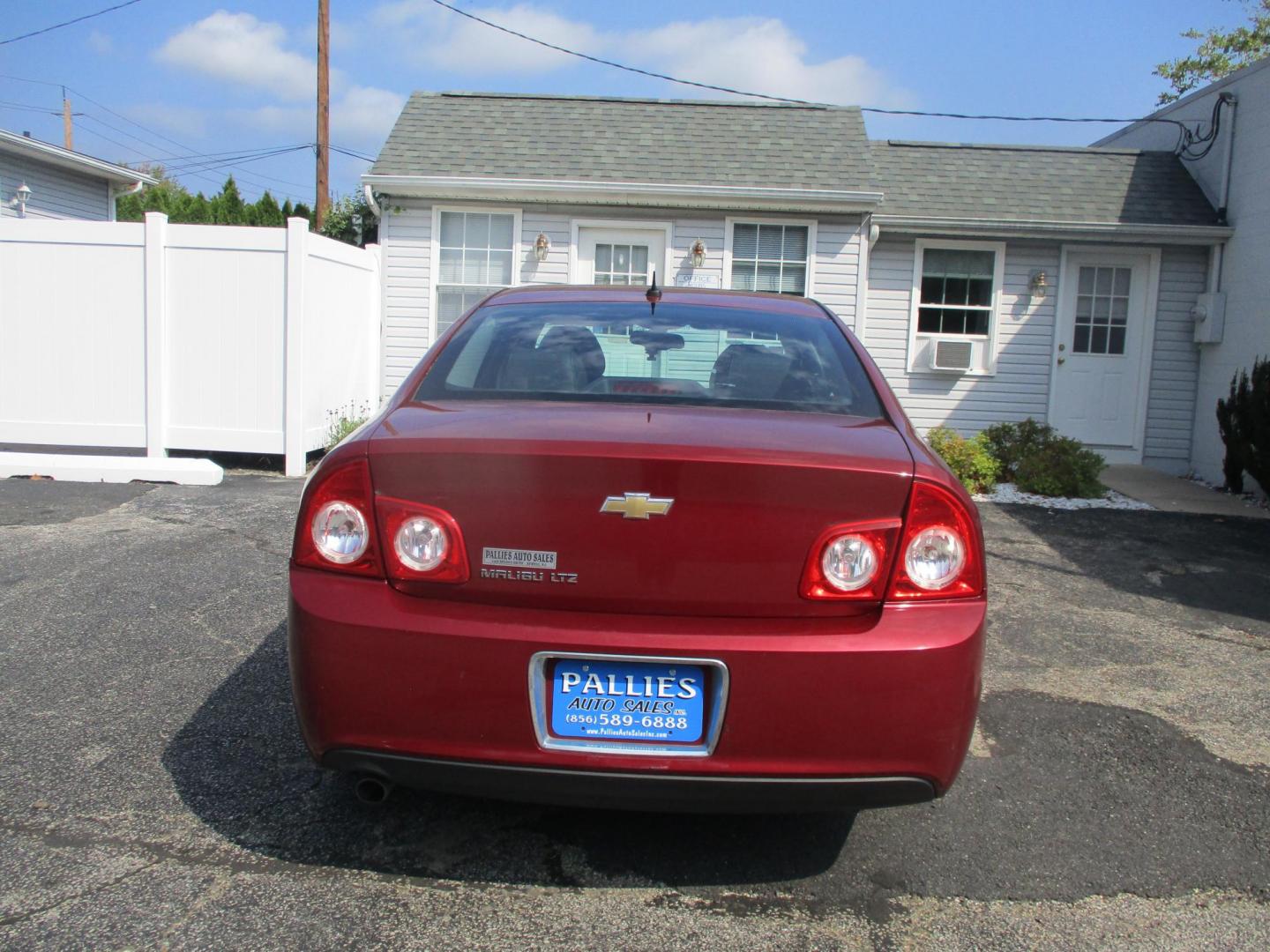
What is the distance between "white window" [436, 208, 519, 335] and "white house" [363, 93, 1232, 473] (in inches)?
0.7

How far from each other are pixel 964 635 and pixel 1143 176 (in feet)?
38.1

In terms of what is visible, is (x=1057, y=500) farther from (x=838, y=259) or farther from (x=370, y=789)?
(x=370, y=789)

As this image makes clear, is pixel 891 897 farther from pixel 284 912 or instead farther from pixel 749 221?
pixel 749 221

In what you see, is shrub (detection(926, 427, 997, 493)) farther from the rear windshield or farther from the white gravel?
the rear windshield

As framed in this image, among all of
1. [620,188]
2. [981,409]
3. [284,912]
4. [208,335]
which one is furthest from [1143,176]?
[284,912]

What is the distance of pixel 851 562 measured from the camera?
7.77 ft

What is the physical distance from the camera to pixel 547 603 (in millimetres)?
2373

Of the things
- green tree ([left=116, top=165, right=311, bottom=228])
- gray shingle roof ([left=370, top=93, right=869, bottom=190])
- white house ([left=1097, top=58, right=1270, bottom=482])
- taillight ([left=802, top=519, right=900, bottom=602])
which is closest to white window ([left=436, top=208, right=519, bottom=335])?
gray shingle roof ([left=370, top=93, right=869, bottom=190])

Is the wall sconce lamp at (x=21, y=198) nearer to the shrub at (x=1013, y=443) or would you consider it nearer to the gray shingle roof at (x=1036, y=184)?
the gray shingle roof at (x=1036, y=184)

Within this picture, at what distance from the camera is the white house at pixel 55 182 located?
49.9 ft

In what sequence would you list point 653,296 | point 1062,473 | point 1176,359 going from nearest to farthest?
point 653,296 → point 1062,473 → point 1176,359

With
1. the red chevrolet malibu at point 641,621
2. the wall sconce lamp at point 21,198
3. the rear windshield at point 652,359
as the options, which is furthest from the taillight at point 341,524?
the wall sconce lamp at point 21,198

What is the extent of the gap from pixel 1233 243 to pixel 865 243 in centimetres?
380

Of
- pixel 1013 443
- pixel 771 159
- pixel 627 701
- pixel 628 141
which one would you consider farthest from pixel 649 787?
pixel 628 141
